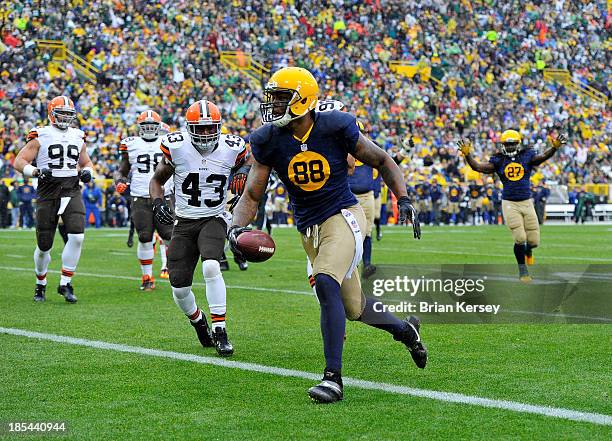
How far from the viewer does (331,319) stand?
538 cm

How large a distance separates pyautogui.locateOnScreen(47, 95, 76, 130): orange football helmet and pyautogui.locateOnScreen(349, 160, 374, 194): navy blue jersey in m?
3.28

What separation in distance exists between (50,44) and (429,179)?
11791 millimetres

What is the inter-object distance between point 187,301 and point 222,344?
0.49 m

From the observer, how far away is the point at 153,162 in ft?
37.7

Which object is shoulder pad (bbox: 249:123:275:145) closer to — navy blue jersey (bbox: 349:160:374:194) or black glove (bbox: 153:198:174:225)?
black glove (bbox: 153:198:174:225)

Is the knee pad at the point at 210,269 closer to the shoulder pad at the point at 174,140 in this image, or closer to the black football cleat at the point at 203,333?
the black football cleat at the point at 203,333

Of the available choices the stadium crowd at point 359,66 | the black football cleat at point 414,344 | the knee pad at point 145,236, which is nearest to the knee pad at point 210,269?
the black football cleat at point 414,344

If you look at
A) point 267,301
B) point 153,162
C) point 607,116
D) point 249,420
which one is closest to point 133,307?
point 267,301

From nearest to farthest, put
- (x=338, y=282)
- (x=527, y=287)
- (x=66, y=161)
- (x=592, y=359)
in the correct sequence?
(x=338, y=282)
(x=592, y=359)
(x=66, y=161)
(x=527, y=287)

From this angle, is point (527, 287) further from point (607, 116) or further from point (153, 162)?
point (607, 116)

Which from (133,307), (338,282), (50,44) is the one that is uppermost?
(50,44)

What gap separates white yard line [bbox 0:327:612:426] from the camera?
481cm

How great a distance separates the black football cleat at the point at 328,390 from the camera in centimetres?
510

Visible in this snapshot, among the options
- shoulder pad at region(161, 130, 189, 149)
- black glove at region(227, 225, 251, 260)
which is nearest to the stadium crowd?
shoulder pad at region(161, 130, 189, 149)
